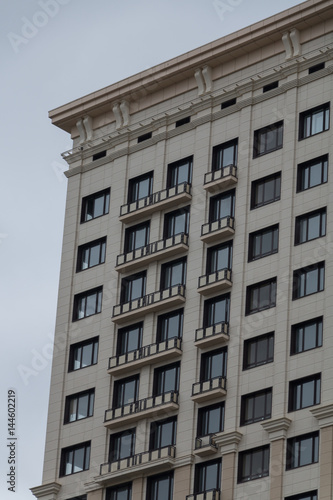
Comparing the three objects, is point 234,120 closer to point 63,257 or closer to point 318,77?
point 318,77

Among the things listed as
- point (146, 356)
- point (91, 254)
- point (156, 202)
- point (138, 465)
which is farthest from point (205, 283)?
point (138, 465)

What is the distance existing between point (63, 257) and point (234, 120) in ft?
47.3

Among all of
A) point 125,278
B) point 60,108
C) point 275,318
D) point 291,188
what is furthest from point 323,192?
point 60,108

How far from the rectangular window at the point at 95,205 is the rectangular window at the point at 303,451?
23.2m

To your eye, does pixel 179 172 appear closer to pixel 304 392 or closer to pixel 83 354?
pixel 83 354

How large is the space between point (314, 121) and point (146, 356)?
17.0 meters

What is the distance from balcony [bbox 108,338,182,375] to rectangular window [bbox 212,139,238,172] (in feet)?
37.6

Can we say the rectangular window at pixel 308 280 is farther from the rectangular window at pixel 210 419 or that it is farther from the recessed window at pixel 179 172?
the recessed window at pixel 179 172

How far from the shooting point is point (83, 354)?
311 ft

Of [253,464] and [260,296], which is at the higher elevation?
[260,296]

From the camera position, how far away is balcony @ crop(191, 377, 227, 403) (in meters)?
86.2

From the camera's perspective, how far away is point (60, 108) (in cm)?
10356

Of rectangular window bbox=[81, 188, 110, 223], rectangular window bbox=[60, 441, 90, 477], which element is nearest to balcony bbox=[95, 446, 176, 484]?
rectangular window bbox=[60, 441, 90, 477]

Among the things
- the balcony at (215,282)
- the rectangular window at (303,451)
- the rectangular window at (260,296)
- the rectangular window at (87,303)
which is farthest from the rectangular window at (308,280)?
the rectangular window at (87,303)
